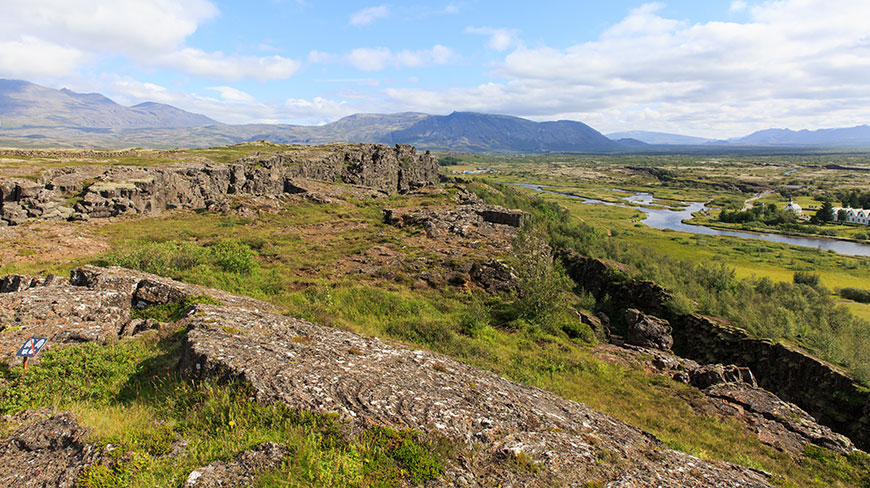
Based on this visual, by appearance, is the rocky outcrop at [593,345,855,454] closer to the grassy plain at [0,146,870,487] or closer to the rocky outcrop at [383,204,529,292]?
the grassy plain at [0,146,870,487]

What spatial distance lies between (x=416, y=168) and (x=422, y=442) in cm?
10614

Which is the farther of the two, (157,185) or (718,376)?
(157,185)

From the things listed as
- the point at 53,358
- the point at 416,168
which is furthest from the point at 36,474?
the point at 416,168

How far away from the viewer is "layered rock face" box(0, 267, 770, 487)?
781cm

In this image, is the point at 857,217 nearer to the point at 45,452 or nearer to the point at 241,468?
the point at 241,468

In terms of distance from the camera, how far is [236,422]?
7555mm

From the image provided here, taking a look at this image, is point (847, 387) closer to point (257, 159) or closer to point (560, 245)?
point (560, 245)

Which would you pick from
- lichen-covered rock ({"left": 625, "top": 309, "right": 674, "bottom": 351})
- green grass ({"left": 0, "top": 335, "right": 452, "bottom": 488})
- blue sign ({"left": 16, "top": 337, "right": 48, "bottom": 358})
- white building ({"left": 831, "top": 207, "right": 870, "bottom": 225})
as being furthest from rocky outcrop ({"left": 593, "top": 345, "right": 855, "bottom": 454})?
white building ({"left": 831, "top": 207, "right": 870, "bottom": 225})

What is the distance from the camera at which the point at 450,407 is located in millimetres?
9219

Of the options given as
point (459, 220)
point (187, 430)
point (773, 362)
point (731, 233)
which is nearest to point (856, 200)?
point (731, 233)

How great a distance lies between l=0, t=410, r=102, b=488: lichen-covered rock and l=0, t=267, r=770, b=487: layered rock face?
135 mm

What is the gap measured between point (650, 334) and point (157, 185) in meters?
54.6

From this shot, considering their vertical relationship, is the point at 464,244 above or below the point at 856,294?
above

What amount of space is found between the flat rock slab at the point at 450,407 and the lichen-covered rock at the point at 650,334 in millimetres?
17693
